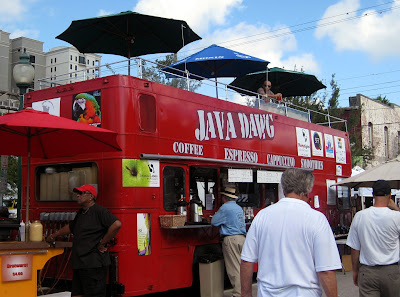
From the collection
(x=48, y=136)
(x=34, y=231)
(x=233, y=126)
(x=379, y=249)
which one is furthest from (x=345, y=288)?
(x=48, y=136)

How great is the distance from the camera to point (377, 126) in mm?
30594

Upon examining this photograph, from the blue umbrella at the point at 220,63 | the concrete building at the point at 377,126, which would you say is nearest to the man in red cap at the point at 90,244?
the blue umbrella at the point at 220,63

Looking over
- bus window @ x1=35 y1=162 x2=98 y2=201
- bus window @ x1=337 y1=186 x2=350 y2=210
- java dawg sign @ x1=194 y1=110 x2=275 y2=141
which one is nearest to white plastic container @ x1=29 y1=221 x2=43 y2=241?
bus window @ x1=35 y1=162 x2=98 y2=201

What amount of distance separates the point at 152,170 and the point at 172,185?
62cm

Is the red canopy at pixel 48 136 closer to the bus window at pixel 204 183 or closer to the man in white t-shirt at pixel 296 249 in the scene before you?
the bus window at pixel 204 183

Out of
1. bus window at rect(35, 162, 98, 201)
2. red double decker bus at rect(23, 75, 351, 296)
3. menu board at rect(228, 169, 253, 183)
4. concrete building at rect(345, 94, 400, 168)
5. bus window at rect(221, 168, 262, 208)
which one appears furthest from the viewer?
concrete building at rect(345, 94, 400, 168)

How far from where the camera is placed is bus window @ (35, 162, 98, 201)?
7.85 meters

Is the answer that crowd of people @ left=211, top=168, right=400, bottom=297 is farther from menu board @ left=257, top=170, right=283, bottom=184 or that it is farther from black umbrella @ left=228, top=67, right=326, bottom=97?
black umbrella @ left=228, top=67, right=326, bottom=97

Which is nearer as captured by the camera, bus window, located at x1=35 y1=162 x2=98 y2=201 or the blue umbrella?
bus window, located at x1=35 y1=162 x2=98 y2=201

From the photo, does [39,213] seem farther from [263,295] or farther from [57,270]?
[263,295]

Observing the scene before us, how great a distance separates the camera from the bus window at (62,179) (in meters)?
7.85

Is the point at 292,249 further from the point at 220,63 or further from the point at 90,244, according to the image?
the point at 220,63

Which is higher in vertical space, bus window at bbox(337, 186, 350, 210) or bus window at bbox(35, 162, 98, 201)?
bus window at bbox(35, 162, 98, 201)

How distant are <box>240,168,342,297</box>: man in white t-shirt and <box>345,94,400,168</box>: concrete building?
25401 mm
